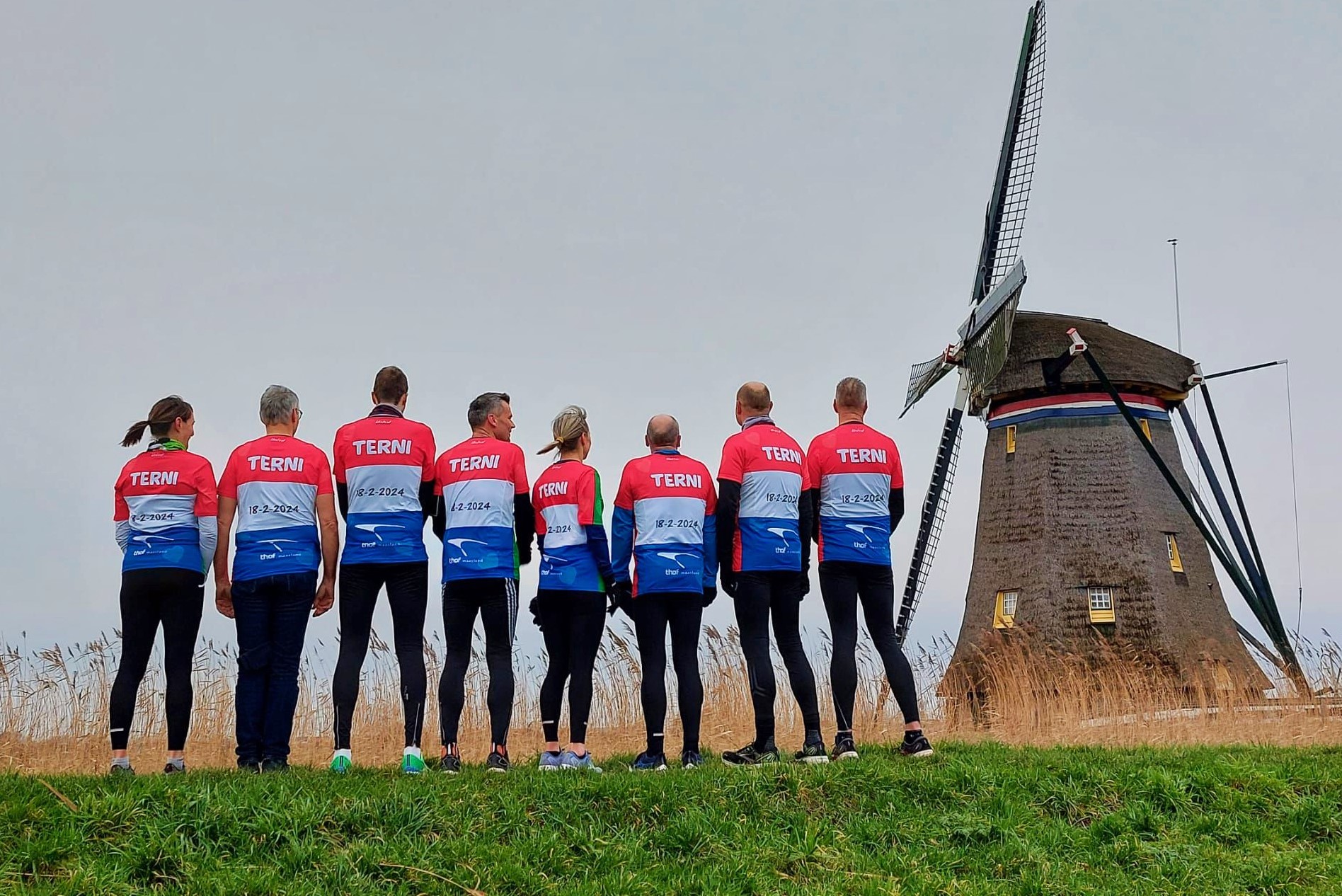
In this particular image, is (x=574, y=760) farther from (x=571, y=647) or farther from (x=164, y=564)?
(x=164, y=564)

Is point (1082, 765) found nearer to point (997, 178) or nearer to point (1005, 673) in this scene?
point (1005, 673)

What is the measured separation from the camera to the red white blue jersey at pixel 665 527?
22.5 ft

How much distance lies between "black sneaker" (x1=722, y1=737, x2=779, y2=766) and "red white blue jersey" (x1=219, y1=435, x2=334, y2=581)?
277 cm

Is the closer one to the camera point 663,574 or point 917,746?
point 663,574

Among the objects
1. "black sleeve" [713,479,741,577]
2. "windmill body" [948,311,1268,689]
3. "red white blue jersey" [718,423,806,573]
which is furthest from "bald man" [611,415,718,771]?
"windmill body" [948,311,1268,689]

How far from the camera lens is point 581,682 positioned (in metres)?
6.72

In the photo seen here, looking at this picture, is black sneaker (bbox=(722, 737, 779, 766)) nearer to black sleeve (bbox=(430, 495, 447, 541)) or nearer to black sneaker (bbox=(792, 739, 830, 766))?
black sneaker (bbox=(792, 739, 830, 766))

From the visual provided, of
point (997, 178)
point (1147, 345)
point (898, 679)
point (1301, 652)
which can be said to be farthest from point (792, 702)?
point (997, 178)

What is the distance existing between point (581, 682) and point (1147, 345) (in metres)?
14.3

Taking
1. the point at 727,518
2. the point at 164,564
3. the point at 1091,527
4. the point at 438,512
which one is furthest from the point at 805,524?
the point at 1091,527

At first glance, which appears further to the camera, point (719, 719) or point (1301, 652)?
point (1301, 652)

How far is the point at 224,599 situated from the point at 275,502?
25.4 inches

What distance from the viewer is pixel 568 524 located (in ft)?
22.5

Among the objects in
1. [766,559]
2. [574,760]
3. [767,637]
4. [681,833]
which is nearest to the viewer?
[681,833]
